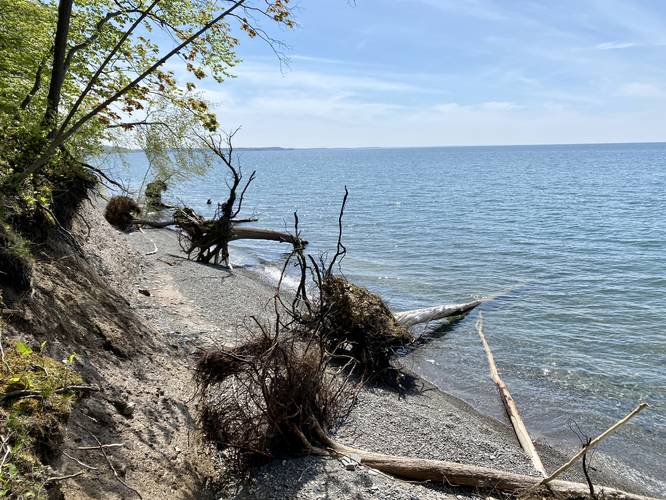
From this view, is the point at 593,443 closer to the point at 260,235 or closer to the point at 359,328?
the point at 359,328

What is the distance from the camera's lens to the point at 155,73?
30.3ft

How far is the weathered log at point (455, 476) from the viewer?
6.55 meters

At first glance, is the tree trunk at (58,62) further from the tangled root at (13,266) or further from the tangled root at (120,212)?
the tangled root at (120,212)

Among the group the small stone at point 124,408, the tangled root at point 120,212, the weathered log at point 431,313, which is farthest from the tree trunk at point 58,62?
the tangled root at point 120,212

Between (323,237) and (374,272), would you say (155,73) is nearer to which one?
(374,272)

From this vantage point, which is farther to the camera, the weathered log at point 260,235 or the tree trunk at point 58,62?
the weathered log at point 260,235

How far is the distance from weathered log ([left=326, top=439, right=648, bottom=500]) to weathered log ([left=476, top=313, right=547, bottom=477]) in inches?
47.6

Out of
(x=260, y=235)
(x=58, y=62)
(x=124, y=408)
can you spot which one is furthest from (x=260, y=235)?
(x=124, y=408)

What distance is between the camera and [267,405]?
622 centimetres

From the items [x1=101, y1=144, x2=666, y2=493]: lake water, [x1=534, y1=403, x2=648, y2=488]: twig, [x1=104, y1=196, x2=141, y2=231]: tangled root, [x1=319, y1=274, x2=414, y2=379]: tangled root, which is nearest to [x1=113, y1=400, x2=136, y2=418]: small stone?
[x1=534, y1=403, x2=648, y2=488]: twig

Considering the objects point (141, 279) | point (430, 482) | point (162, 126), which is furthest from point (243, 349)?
point (141, 279)

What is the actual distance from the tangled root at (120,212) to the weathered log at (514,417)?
17206mm

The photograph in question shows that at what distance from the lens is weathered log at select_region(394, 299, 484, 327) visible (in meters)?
13.8

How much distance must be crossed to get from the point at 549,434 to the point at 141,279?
10.4 meters
